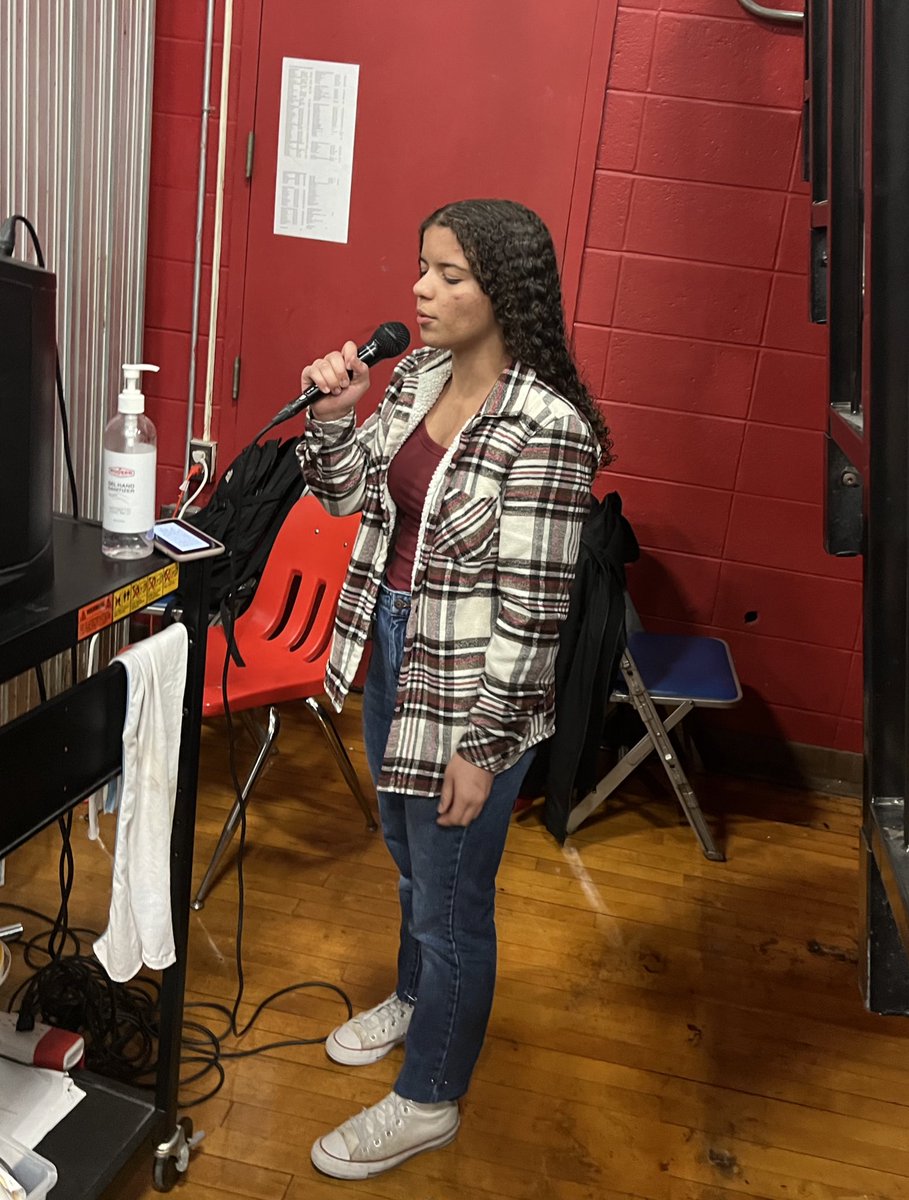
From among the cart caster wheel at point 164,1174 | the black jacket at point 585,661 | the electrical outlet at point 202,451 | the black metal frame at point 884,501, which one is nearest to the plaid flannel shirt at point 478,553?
the black metal frame at point 884,501

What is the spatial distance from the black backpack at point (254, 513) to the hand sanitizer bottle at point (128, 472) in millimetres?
1336

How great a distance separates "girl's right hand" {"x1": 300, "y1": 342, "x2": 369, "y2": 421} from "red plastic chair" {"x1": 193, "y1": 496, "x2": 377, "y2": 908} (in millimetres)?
971

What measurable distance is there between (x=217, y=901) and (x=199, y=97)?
2.09 metres

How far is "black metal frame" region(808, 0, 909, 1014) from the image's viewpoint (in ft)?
2.75

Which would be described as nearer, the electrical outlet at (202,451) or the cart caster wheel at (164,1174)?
the cart caster wheel at (164,1174)

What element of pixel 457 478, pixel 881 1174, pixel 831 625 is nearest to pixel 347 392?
pixel 457 478

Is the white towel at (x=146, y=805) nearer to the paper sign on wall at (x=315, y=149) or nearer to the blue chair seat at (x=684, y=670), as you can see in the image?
the blue chair seat at (x=684, y=670)

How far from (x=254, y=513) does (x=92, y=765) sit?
58.7 inches

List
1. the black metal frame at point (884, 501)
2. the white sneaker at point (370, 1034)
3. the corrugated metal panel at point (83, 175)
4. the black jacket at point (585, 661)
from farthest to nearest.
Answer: the black jacket at point (585, 661) → the corrugated metal panel at point (83, 175) → the white sneaker at point (370, 1034) → the black metal frame at point (884, 501)

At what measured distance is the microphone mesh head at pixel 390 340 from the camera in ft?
5.40

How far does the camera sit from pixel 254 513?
284 cm

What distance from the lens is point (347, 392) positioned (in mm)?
1609

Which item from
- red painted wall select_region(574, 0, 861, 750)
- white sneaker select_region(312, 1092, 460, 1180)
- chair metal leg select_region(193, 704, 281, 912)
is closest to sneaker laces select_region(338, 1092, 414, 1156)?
white sneaker select_region(312, 1092, 460, 1180)

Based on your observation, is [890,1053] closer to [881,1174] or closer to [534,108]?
[881,1174]
